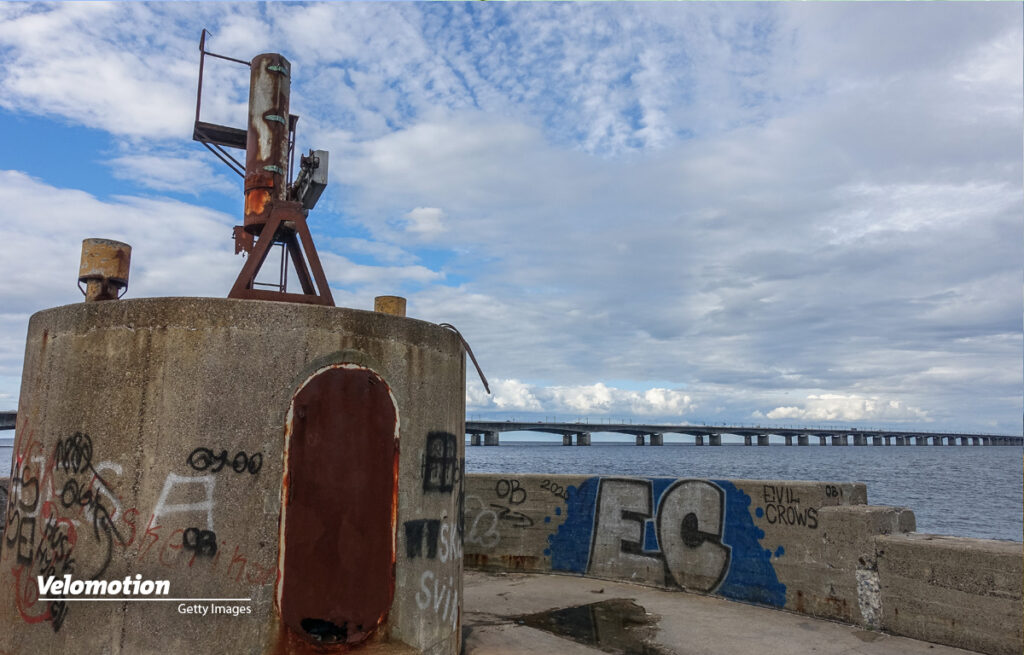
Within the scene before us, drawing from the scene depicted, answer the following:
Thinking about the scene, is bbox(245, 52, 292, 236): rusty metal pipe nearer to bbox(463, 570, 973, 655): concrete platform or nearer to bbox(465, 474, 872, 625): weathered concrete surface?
bbox(465, 474, 872, 625): weathered concrete surface

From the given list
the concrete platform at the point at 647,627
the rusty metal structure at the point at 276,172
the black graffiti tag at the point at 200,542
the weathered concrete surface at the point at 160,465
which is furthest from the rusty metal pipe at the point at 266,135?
the concrete platform at the point at 647,627

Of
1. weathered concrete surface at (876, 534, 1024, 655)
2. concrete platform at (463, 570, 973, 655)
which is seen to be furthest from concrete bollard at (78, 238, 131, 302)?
weathered concrete surface at (876, 534, 1024, 655)

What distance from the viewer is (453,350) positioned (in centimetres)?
703

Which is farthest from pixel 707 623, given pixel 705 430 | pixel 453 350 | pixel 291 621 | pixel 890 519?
pixel 705 430

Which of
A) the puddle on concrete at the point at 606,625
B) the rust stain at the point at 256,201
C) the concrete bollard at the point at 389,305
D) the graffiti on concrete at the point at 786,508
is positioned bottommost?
the puddle on concrete at the point at 606,625

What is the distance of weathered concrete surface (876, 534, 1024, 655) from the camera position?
7133 millimetres

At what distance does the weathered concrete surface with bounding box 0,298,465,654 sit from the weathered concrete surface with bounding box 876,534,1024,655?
6.12 m

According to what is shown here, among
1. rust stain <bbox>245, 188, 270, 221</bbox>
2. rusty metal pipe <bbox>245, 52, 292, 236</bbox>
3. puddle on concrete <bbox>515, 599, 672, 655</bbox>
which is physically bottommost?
puddle on concrete <bbox>515, 599, 672, 655</bbox>

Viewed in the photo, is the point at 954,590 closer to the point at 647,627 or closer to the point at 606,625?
the point at 647,627

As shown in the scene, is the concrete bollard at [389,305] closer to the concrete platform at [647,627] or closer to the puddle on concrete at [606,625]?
the concrete platform at [647,627]

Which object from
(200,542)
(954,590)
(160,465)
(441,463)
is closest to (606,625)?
(441,463)

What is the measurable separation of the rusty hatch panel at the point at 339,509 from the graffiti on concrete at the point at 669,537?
20.6 feet

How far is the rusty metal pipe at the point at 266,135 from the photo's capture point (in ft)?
30.4

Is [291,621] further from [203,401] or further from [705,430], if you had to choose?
[705,430]
